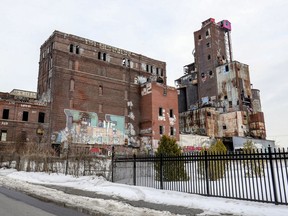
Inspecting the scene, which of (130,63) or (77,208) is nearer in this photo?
(77,208)

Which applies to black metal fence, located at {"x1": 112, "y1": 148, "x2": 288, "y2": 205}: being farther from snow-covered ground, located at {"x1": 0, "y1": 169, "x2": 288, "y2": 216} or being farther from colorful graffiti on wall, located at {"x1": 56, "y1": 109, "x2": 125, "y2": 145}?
colorful graffiti on wall, located at {"x1": 56, "y1": 109, "x2": 125, "y2": 145}

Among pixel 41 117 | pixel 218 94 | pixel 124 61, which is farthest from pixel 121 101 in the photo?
pixel 218 94

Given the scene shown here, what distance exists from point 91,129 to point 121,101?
939 cm

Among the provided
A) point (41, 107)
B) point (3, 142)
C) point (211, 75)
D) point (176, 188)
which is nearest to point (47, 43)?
point (41, 107)

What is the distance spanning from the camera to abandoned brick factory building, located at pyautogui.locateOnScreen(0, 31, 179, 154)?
43.4m

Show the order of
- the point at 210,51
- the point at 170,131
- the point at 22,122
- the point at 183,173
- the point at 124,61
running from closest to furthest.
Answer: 1. the point at 183,173
2. the point at 22,122
3. the point at 170,131
4. the point at 124,61
5. the point at 210,51

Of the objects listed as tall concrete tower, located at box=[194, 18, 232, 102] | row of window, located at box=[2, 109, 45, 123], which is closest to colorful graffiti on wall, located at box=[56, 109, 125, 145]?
row of window, located at box=[2, 109, 45, 123]

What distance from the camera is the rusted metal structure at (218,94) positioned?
58500 mm

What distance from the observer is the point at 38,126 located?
143ft

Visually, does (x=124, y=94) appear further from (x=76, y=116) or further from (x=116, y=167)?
(x=116, y=167)

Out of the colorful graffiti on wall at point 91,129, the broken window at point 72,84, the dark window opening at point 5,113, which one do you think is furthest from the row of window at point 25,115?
the broken window at point 72,84

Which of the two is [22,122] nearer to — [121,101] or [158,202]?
[121,101]

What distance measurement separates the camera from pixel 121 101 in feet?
175

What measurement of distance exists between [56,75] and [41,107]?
6.07 m
